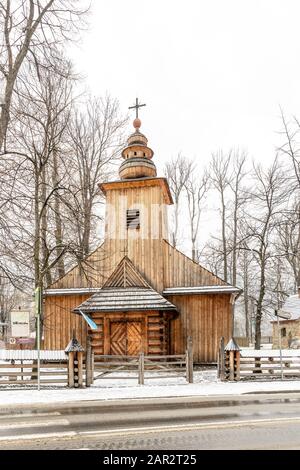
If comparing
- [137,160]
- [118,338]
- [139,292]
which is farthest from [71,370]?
[137,160]

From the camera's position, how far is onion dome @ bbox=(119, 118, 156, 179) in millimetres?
23513

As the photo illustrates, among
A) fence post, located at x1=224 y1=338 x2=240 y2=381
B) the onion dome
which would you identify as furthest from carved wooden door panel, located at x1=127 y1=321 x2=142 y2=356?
the onion dome

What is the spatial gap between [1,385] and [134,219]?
10.6 metres

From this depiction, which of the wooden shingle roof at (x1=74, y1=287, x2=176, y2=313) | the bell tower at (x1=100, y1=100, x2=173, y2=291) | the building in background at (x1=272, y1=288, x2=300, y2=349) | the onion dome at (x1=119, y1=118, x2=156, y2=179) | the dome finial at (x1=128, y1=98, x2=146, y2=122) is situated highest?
the dome finial at (x1=128, y1=98, x2=146, y2=122)

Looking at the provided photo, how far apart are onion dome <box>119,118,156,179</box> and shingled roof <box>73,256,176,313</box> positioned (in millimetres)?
4946

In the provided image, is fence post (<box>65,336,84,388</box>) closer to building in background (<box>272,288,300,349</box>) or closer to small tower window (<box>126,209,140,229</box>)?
small tower window (<box>126,209,140,229</box>)

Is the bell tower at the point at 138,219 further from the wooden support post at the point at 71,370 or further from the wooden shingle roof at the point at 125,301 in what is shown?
the wooden support post at the point at 71,370

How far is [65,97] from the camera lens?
1883 cm

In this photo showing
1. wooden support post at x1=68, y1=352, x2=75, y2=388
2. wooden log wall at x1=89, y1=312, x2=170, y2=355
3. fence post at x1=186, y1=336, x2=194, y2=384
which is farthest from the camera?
wooden log wall at x1=89, y1=312, x2=170, y2=355

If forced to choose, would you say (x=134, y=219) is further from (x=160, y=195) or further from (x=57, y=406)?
(x=57, y=406)

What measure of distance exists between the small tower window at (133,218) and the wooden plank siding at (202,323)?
420 centimetres

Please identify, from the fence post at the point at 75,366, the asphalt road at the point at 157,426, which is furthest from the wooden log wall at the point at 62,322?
the asphalt road at the point at 157,426

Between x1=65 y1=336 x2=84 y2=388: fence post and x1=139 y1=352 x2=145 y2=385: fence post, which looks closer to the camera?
x1=65 y1=336 x2=84 y2=388: fence post
